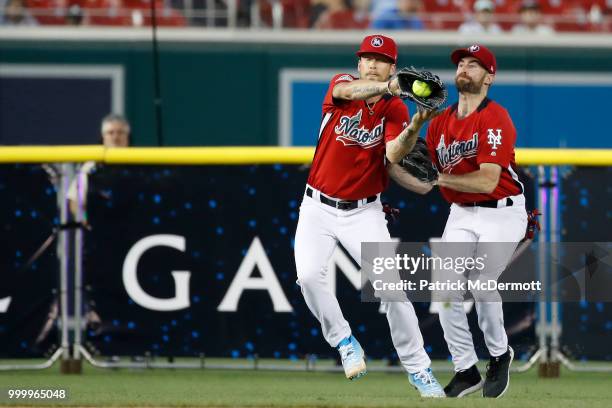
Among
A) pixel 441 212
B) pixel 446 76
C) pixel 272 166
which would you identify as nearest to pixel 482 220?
pixel 441 212

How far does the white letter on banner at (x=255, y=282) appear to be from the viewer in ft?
27.9

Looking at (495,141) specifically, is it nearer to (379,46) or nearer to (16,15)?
(379,46)

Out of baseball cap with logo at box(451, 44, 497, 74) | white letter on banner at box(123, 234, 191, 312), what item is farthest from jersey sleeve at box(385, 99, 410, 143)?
white letter on banner at box(123, 234, 191, 312)

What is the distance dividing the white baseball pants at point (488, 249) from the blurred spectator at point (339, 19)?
274 inches

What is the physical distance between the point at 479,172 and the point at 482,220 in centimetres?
37

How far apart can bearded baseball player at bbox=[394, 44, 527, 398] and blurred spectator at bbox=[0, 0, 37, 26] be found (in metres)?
7.92

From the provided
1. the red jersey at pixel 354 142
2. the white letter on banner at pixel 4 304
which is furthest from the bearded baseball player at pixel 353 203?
the white letter on banner at pixel 4 304

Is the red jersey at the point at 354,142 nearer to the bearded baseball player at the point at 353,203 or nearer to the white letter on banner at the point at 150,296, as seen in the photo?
the bearded baseball player at the point at 353,203

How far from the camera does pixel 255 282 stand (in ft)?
27.9

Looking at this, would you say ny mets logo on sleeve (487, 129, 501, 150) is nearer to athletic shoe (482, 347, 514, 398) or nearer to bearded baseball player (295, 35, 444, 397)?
bearded baseball player (295, 35, 444, 397)

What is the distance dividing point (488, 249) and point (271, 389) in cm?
164

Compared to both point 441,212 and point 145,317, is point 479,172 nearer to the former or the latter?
point 441,212

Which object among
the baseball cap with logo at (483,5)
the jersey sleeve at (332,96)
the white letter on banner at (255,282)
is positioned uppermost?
the baseball cap with logo at (483,5)

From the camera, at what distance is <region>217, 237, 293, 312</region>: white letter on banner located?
851 centimetres
